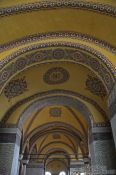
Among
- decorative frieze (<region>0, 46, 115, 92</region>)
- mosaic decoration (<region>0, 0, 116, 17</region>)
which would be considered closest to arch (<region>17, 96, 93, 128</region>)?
decorative frieze (<region>0, 46, 115, 92</region>)

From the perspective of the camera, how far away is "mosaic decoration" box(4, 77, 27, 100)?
6664 mm

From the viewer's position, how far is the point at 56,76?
6898 millimetres

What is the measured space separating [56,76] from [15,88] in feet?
4.79

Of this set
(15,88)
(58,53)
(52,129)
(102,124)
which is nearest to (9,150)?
(15,88)

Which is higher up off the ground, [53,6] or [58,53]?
[53,6]

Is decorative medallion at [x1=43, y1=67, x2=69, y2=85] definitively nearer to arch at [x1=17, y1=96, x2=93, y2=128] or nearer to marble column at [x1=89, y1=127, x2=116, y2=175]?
arch at [x1=17, y1=96, x2=93, y2=128]

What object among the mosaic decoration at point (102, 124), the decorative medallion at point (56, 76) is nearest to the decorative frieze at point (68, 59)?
the decorative medallion at point (56, 76)

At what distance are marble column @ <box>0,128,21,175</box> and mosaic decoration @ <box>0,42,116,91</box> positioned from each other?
2.31m

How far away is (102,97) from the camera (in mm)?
7031

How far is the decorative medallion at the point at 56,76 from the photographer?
6.65 m

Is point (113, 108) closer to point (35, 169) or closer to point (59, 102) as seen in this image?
point (59, 102)

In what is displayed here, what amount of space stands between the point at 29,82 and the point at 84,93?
205cm

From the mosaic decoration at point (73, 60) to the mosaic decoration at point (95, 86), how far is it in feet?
2.92

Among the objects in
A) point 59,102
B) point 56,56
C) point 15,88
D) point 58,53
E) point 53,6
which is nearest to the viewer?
point 53,6
